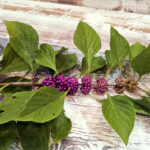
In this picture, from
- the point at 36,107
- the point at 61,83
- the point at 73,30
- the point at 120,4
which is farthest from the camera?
the point at 120,4

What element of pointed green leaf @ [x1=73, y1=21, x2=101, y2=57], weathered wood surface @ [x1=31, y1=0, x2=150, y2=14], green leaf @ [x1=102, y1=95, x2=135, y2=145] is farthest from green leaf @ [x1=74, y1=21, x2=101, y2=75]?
weathered wood surface @ [x1=31, y1=0, x2=150, y2=14]

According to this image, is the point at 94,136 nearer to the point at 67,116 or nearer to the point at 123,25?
the point at 67,116

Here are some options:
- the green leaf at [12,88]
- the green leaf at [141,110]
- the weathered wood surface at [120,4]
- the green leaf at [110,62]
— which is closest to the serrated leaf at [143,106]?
the green leaf at [141,110]

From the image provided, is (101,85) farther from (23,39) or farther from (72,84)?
(23,39)

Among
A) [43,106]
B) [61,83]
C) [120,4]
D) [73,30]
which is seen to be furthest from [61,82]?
[120,4]

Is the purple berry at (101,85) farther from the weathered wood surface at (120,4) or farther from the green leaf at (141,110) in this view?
the weathered wood surface at (120,4)

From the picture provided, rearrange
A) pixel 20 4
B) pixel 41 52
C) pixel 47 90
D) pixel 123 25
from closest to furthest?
pixel 47 90
pixel 41 52
pixel 123 25
pixel 20 4

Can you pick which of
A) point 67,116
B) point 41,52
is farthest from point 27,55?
point 67,116
